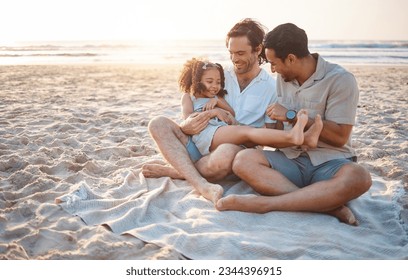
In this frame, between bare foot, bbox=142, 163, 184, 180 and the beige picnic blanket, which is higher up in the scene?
bare foot, bbox=142, 163, 184, 180

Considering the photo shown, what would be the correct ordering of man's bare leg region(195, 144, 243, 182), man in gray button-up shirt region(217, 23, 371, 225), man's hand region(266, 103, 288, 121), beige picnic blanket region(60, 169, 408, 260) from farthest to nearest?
man's bare leg region(195, 144, 243, 182)
man's hand region(266, 103, 288, 121)
man in gray button-up shirt region(217, 23, 371, 225)
beige picnic blanket region(60, 169, 408, 260)

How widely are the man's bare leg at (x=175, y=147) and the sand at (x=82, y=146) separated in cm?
41

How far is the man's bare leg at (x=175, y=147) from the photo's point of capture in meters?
2.47

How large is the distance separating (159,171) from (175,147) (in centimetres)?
26

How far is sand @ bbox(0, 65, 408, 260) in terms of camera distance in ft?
6.61

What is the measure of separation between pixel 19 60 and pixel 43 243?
9306 mm

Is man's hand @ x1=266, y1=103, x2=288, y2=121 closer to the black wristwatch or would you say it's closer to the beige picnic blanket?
the black wristwatch

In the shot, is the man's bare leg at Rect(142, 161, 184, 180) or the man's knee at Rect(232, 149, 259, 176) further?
the man's bare leg at Rect(142, 161, 184, 180)

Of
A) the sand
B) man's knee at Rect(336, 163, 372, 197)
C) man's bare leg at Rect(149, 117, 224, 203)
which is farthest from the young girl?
the sand

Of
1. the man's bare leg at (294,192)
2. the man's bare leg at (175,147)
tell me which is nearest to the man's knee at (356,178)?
the man's bare leg at (294,192)

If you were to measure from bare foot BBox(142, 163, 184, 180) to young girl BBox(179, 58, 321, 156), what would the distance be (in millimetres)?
230

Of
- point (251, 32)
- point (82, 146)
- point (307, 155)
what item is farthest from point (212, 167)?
point (82, 146)

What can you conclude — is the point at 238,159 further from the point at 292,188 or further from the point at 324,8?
the point at 324,8

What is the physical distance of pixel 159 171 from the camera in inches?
107
